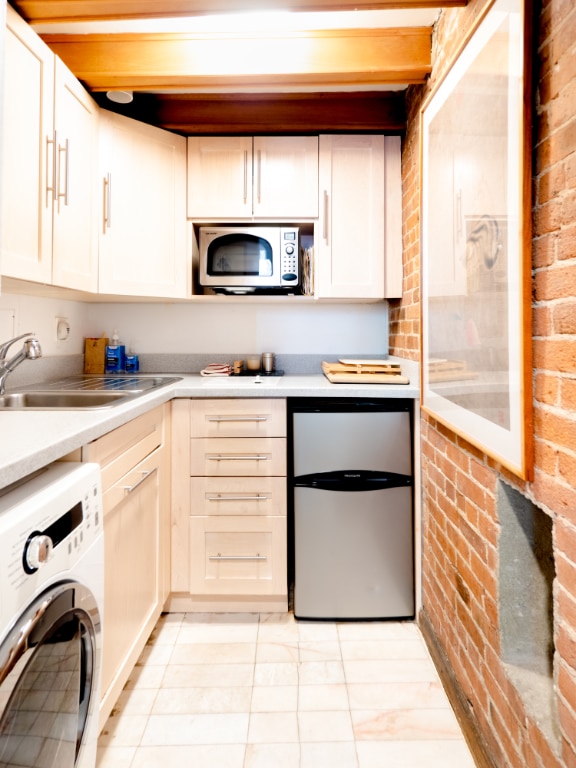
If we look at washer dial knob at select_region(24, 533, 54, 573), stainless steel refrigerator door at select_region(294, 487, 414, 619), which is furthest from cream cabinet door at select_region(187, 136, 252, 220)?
washer dial knob at select_region(24, 533, 54, 573)

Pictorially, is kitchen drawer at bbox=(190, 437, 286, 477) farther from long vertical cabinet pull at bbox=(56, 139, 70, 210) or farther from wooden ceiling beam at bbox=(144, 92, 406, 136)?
wooden ceiling beam at bbox=(144, 92, 406, 136)

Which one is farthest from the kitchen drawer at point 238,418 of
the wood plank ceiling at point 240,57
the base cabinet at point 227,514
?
the wood plank ceiling at point 240,57

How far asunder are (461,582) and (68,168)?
192 centimetres

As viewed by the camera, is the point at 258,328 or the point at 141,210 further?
the point at 258,328

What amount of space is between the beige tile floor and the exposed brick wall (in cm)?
19

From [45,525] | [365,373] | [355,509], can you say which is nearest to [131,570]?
[45,525]

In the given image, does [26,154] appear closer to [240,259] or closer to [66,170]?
[66,170]

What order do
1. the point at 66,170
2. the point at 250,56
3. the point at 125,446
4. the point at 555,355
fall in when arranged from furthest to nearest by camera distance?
the point at 250,56 < the point at 66,170 < the point at 125,446 < the point at 555,355

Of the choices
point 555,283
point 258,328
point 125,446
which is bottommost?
point 125,446

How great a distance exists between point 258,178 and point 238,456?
4.25 ft

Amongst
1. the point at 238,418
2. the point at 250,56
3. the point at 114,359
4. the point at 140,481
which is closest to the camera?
the point at 140,481

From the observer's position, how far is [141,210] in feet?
6.89

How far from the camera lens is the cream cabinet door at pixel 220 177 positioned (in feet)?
7.23

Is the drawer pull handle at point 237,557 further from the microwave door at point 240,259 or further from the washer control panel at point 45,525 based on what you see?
the microwave door at point 240,259
